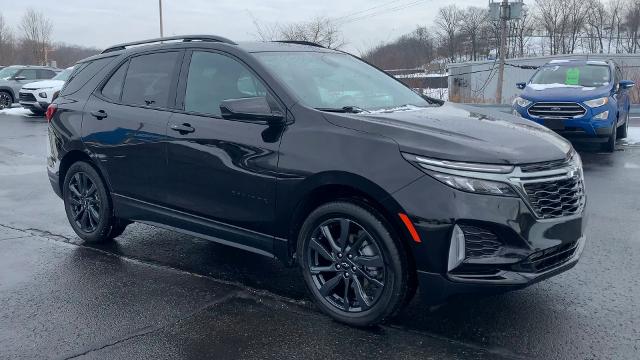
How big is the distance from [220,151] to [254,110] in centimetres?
50

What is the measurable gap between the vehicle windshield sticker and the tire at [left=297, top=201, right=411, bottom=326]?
9.94 m

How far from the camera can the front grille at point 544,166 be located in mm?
3586

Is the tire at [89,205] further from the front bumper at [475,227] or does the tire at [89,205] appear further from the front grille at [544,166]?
the front grille at [544,166]

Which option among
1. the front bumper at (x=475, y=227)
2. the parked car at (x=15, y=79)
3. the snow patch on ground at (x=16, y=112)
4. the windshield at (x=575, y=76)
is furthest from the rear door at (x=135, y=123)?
the parked car at (x=15, y=79)

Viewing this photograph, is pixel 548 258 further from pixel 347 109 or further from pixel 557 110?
pixel 557 110

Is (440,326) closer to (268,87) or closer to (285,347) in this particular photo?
(285,347)

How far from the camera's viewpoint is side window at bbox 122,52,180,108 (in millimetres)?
5105

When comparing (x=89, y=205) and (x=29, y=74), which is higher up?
(x=29, y=74)

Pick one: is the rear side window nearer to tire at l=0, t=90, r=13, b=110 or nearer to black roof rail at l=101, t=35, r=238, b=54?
black roof rail at l=101, t=35, r=238, b=54

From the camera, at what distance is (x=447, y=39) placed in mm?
87688

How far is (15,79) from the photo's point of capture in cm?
2478

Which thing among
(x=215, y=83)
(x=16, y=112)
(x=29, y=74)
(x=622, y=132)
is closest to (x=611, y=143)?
(x=622, y=132)

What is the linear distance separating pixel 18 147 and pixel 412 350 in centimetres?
1207

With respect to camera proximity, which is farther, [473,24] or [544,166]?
[473,24]
